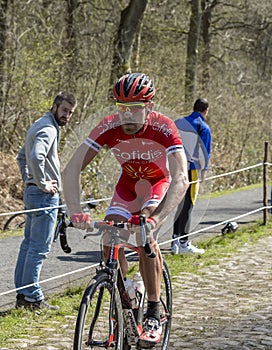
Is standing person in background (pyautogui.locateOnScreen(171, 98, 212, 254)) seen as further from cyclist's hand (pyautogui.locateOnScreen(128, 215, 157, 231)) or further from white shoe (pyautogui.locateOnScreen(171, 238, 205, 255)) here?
cyclist's hand (pyautogui.locateOnScreen(128, 215, 157, 231))

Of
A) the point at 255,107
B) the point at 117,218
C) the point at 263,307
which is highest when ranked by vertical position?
the point at 255,107

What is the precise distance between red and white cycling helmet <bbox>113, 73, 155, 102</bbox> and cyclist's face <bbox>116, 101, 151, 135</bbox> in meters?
0.03

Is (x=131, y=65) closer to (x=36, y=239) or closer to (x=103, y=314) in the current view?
(x=36, y=239)

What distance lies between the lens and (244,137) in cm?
2527

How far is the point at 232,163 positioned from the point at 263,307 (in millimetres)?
16297

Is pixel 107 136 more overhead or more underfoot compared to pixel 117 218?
more overhead

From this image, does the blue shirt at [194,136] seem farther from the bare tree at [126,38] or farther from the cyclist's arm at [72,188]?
the bare tree at [126,38]

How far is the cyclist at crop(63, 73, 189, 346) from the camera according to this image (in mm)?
5266

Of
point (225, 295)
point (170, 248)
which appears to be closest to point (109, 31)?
point (170, 248)

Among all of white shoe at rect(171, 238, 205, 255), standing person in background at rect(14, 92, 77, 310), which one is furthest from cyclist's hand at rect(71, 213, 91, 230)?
white shoe at rect(171, 238, 205, 255)

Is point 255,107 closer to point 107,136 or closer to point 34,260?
point 34,260

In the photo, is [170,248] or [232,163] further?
[232,163]

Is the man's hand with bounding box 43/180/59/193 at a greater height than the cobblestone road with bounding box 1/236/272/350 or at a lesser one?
greater

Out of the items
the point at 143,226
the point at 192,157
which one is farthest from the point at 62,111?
the point at 192,157
